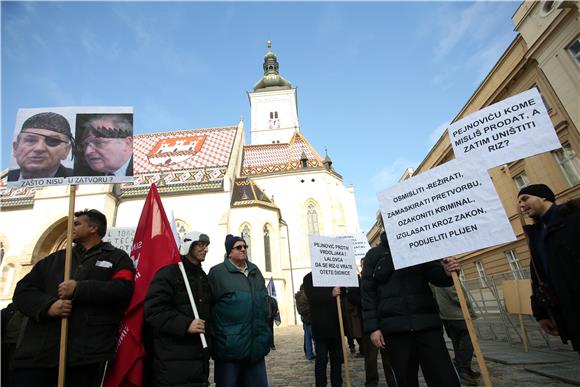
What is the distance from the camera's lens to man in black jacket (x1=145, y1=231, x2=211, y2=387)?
247 centimetres

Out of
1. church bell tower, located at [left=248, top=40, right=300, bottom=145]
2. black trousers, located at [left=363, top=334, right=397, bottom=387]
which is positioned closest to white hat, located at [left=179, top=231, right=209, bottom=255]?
black trousers, located at [left=363, top=334, right=397, bottom=387]

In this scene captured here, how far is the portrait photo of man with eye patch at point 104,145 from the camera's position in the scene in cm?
335

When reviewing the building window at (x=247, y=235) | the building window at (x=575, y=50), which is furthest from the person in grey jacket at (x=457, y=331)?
the building window at (x=247, y=235)

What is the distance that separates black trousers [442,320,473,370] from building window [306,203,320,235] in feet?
71.5

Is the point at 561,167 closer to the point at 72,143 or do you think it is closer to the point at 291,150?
the point at 72,143

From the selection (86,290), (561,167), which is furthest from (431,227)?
(561,167)

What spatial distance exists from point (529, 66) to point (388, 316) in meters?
14.8

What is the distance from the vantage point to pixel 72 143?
333 cm

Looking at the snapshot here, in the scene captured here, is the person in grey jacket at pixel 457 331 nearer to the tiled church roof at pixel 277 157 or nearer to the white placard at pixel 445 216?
the white placard at pixel 445 216

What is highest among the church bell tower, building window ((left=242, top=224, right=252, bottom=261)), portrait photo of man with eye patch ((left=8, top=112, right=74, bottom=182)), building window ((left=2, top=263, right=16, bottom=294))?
the church bell tower

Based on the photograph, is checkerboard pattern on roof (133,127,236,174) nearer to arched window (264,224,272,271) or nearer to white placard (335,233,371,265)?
arched window (264,224,272,271)

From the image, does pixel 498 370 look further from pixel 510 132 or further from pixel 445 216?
pixel 510 132

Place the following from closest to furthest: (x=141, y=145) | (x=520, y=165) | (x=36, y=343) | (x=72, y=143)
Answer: (x=36, y=343) < (x=72, y=143) < (x=520, y=165) < (x=141, y=145)

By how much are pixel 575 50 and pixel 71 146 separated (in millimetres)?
15217
